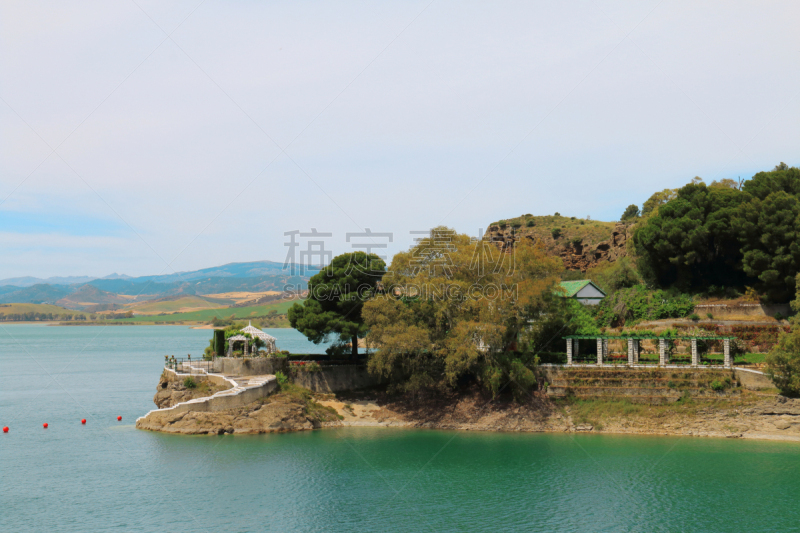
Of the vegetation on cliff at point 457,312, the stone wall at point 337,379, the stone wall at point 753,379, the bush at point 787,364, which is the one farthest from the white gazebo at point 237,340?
the bush at point 787,364

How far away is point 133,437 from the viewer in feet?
136

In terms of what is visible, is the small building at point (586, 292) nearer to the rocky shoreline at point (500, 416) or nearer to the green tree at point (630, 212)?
the rocky shoreline at point (500, 416)

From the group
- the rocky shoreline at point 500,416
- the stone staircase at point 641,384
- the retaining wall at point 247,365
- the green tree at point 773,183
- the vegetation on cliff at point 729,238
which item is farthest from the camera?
the green tree at point 773,183

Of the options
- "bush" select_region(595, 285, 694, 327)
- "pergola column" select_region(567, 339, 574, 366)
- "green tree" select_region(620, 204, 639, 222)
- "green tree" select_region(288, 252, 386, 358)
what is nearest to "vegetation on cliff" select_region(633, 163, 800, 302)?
"bush" select_region(595, 285, 694, 327)

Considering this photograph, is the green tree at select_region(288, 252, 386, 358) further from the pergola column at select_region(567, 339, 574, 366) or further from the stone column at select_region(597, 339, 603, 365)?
the stone column at select_region(597, 339, 603, 365)

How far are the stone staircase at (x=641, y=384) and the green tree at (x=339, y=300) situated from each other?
16.4 metres

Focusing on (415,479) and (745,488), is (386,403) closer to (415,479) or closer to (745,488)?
(415,479)

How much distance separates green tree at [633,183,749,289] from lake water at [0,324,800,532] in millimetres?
25265

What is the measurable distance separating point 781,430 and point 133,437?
43381 mm

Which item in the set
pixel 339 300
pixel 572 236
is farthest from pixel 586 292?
pixel 572 236

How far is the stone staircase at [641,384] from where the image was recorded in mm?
43531

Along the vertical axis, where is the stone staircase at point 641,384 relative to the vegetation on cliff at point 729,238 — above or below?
below

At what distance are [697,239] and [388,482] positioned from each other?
42534mm

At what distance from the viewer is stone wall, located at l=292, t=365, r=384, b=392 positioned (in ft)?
161
